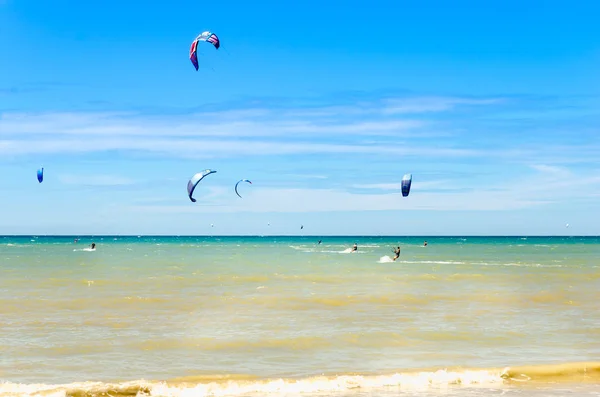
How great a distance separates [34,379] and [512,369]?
849cm

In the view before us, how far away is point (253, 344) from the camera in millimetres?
14867

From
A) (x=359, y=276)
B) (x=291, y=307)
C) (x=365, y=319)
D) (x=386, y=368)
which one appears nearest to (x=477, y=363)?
(x=386, y=368)

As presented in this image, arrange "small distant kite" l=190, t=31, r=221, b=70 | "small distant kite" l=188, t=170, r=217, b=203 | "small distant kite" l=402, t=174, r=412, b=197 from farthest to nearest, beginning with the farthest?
1. "small distant kite" l=402, t=174, r=412, b=197
2. "small distant kite" l=188, t=170, r=217, b=203
3. "small distant kite" l=190, t=31, r=221, b=70

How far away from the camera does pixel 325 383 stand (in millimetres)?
11227

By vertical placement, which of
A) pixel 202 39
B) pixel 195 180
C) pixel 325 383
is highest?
pixel 202 39

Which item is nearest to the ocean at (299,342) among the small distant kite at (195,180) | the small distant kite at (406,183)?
the small distant kite at (195,180)

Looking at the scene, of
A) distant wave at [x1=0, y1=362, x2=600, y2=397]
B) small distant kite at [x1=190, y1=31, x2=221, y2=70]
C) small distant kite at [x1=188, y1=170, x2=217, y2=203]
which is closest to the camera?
distant wave at [x1=0, y1=362, x2=600, y2=397]

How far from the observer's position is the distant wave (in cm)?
1080

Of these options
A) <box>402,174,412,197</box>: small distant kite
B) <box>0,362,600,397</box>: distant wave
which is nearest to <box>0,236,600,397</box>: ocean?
<box>0,362,600,397</box>: distant wave

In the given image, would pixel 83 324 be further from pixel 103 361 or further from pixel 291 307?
pixel 291 307

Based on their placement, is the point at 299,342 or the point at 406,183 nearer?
the point at 299,342

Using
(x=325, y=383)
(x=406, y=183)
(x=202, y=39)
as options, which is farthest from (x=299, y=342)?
(x=406, y=183)

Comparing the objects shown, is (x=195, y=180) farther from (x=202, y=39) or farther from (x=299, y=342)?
(x=299, y=342)

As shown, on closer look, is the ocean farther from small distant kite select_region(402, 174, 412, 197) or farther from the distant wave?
small distant kite select_region(402, 174, 412, 197)
